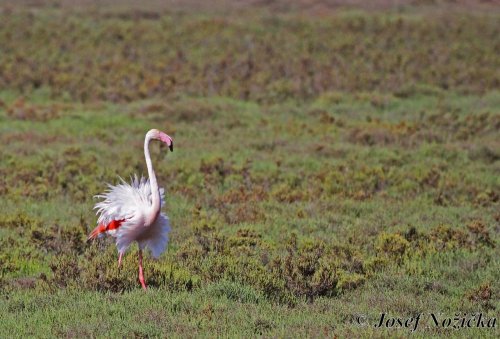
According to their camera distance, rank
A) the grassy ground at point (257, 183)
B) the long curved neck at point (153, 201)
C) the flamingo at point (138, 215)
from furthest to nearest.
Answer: the flamingo at point (138, 215) < the long curved neck at point (153, 201) < the grassy ground at point (257, 183)

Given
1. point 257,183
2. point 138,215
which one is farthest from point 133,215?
point 257,183

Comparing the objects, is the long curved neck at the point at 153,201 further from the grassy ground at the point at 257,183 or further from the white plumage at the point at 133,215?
the grassy ground at the point at 257,183

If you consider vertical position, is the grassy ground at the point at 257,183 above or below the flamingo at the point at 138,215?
below

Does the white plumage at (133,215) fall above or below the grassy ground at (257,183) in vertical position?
above

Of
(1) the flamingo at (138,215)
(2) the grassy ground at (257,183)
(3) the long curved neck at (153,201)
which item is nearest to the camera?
(2) the grassy ground at (257,183)

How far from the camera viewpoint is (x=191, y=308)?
739cm

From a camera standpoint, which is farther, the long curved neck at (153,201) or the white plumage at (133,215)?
the white plumage at (133,215)

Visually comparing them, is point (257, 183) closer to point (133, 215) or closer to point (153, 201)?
point (133, 215)

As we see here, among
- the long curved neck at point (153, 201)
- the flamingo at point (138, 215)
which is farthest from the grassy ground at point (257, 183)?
the long curved neck at point (153, 201)

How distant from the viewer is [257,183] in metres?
14.2

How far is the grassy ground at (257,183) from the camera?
25.1 feet

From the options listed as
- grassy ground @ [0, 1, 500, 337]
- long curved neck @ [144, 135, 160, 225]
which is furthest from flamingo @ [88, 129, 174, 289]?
grassy ground @ [0, 1, 500, 337]

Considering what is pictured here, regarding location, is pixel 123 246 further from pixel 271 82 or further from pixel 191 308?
pixel 271 82

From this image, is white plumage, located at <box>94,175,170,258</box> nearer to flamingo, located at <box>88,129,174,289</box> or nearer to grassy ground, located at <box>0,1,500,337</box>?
flamingo, located at <box>88,129,174,289</box>
